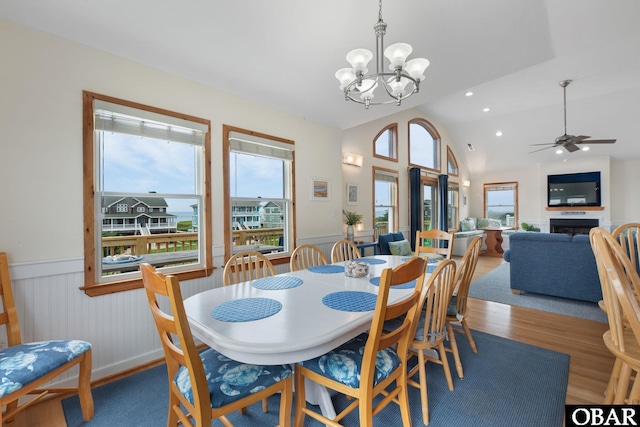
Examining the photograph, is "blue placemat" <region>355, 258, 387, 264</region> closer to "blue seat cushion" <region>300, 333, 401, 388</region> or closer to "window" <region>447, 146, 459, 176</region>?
"blue seat cushion" <region>300, 333, 401, 388</region>

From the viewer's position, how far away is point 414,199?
20.7ft

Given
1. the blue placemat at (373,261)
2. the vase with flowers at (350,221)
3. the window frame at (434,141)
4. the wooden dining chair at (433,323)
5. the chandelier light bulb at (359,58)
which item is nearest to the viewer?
the wooden dining chair at (433,323)

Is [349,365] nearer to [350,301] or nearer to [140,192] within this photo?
[350,301]

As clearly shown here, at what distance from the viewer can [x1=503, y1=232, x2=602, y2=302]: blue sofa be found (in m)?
3.54

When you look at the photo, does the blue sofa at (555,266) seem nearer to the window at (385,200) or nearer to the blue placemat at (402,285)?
the window at (385,200)

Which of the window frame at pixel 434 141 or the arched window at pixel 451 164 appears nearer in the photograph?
the window frame at pixel 434 141

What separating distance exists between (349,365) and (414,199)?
545cm

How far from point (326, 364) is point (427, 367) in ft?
4.29

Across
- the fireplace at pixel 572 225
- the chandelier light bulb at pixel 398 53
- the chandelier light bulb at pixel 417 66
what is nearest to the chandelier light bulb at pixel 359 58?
the chandelier light bulb at pixel 398 53

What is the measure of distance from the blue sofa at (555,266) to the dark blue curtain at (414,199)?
7.69 ft

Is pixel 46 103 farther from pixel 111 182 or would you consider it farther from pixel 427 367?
pixel 427 367

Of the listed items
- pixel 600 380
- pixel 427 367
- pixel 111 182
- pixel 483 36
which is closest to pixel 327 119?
pixel 483 36

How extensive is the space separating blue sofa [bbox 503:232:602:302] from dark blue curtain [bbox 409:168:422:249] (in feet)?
7.69

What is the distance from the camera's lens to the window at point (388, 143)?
5.67 metres
